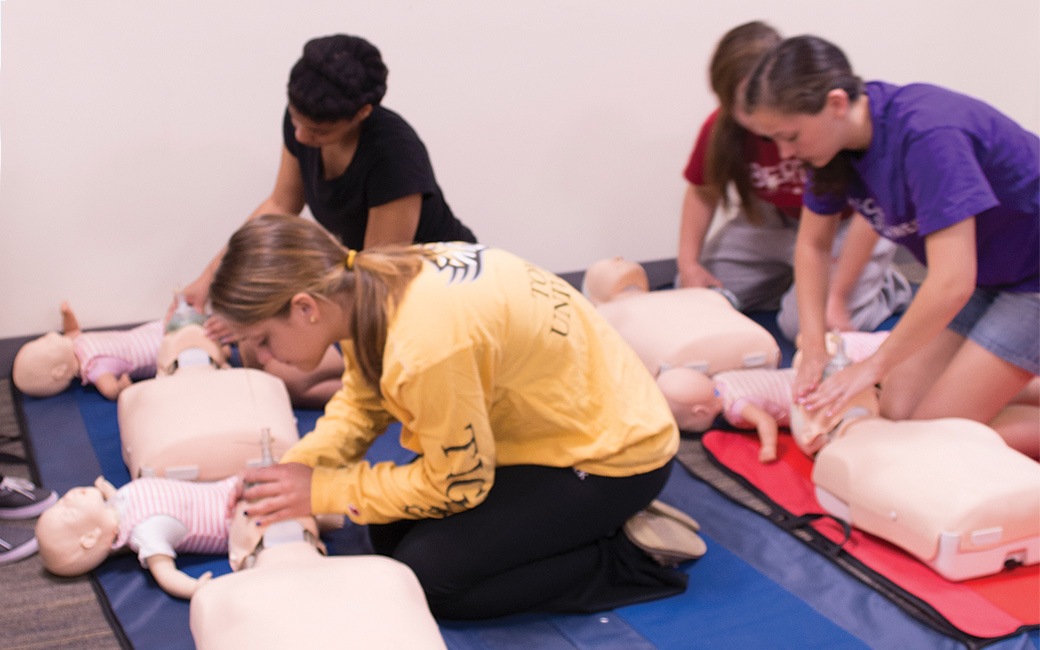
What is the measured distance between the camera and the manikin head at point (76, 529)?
172cm

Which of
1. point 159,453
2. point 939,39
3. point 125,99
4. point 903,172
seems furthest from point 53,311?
point 939,39

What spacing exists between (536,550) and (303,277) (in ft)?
2.13

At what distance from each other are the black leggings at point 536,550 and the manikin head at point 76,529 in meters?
0.53

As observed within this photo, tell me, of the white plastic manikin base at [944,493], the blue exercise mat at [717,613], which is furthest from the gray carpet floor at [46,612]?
the white plastic manikin base at [944,493]

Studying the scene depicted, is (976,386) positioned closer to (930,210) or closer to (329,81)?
(930,210)

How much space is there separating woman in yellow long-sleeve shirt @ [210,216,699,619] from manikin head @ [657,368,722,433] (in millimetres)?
554

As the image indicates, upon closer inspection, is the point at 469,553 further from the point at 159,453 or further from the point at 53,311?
the point at 53,311

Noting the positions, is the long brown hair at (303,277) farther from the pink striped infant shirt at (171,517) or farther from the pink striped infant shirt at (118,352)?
the pink striped infant shirt at (118,352)

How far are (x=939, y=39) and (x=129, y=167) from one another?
10.5 feet

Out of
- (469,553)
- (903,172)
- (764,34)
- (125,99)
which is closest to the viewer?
(469,553)

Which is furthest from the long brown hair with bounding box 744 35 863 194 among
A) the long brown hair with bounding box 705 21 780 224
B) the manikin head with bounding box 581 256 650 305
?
the manikin head with bounding box 581 256 650 305

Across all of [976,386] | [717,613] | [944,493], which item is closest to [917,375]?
[976,386]

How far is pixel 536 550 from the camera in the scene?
169cm

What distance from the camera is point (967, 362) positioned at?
6.95 ft
